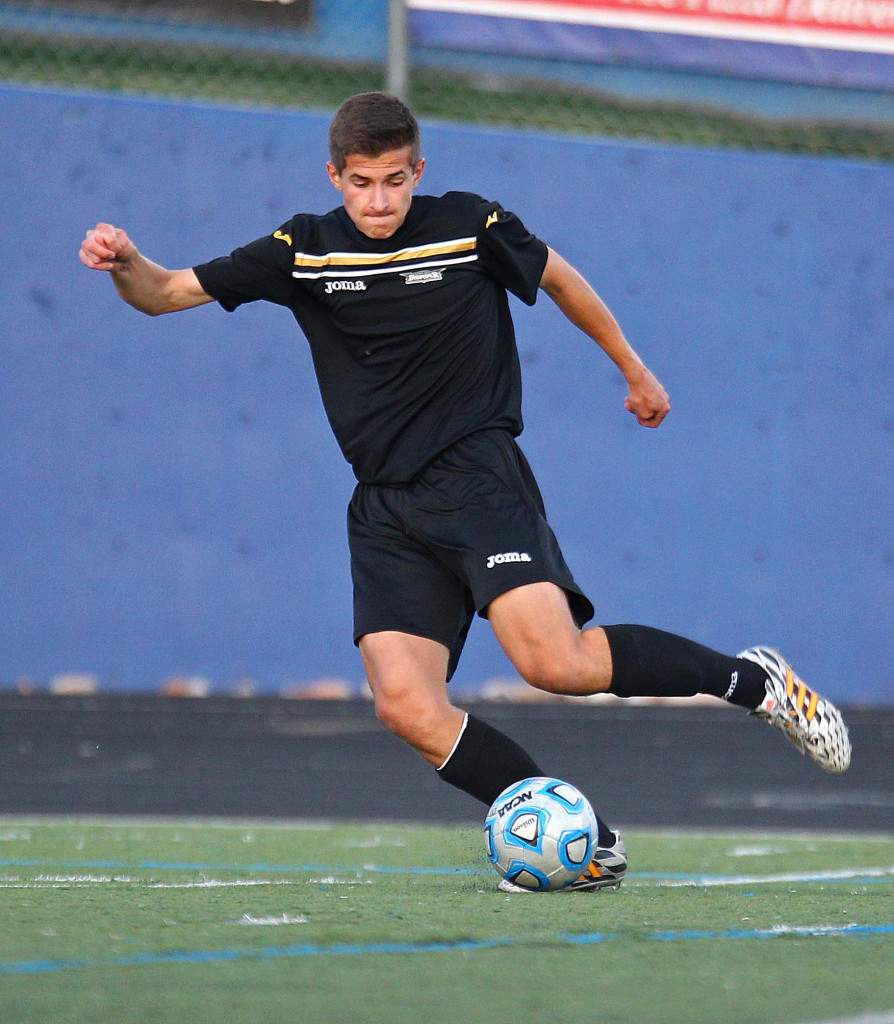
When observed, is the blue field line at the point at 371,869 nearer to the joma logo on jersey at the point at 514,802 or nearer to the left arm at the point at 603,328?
the joma logo on jersey at the point at 514,802

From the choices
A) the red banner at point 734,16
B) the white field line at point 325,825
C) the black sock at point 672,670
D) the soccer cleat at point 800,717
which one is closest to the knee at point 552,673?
the black sock at point 672,670

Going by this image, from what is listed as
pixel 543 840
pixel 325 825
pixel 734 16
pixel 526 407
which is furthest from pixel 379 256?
pixel 734 16

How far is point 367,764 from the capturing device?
7418 mm

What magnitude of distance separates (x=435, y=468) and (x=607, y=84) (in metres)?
7.03

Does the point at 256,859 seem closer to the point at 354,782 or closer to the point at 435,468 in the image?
the point at 435,468

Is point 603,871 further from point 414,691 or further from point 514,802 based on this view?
point 414,691

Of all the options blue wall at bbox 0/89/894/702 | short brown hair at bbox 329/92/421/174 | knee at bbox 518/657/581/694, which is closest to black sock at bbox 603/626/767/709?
knee at bbox 518/657/581/694

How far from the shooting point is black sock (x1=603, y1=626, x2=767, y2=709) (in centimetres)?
378

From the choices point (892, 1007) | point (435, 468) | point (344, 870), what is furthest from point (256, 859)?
point (892, 1007)

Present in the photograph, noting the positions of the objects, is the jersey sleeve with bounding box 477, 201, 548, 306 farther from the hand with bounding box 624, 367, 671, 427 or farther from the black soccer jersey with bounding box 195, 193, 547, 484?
the hand with bounding box 624, 367, 671, 427

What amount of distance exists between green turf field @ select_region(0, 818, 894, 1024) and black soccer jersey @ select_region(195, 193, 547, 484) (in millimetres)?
1177

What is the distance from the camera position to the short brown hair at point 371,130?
147 inches

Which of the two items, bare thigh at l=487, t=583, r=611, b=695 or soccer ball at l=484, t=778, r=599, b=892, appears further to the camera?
bare thigh at l=487, t=583, r=611, b=695

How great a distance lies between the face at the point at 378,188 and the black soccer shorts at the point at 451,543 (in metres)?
0.60
